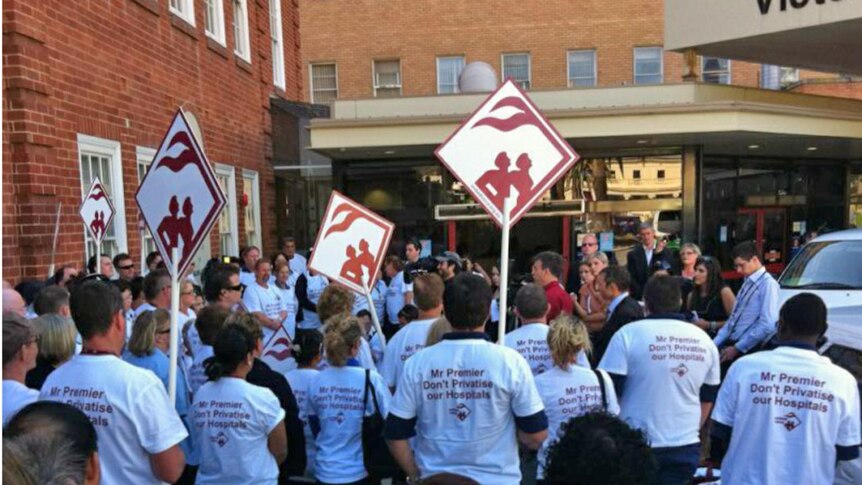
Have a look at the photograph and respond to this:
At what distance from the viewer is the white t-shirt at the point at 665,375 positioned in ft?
11.7

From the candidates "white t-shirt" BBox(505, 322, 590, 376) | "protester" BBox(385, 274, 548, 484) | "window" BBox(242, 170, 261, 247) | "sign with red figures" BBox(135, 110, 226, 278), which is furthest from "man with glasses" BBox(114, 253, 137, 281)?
"window" BBox(242, 170, 261, 247)

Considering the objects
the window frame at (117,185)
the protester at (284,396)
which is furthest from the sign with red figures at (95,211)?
the protester at (284,396)

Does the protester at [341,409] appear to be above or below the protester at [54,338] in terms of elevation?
below

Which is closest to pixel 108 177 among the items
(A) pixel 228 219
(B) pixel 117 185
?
(B) pixel 117 185

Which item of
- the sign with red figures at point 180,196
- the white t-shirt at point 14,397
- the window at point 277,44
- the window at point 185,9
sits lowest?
the white t-shirt at point 14,397

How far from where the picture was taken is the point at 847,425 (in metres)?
2.95

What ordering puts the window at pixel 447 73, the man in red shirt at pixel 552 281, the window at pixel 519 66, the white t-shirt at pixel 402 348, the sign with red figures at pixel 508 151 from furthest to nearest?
the window at pixel 447 73
the window at pixel 519 66
the man in red shirt at pixel 552 281
the white t-shirt at pixel 402 348
the sign with red figures at pixel 508 151

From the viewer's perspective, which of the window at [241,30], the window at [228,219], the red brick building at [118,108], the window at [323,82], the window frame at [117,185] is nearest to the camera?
the red brick building at [118,108]

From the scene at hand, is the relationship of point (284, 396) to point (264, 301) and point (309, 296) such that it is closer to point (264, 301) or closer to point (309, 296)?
point (264, 301)

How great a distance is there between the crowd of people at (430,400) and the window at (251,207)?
9472 mm

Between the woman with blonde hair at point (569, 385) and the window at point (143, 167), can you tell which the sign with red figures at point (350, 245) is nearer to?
the woman with blonde hair at point (569, 385)

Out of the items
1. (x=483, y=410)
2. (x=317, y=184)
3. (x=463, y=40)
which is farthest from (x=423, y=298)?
(x=463, y=40)

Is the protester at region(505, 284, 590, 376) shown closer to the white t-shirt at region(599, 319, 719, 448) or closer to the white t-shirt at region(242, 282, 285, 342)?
the white t-shirt at region(599, 319, 719, 448)

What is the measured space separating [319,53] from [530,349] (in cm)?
2468
